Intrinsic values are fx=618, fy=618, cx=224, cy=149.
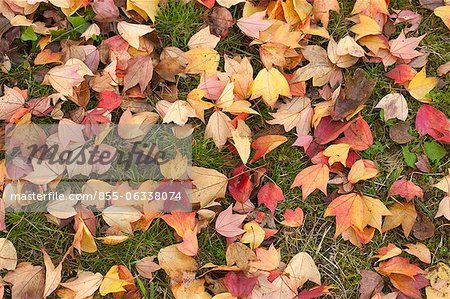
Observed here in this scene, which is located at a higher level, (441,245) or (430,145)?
(430,145)

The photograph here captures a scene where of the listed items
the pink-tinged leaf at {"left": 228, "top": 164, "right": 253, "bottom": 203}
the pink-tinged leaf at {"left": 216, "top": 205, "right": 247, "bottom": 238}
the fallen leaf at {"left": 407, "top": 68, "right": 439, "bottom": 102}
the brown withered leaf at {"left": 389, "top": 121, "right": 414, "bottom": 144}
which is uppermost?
the fallen leaf at {"left": 407, "top": 68, "right": 439, "bottom": 102}

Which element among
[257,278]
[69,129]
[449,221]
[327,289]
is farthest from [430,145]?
[69,129]

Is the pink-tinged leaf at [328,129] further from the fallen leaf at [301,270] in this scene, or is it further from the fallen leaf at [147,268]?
the fallen leaf at [147,268]

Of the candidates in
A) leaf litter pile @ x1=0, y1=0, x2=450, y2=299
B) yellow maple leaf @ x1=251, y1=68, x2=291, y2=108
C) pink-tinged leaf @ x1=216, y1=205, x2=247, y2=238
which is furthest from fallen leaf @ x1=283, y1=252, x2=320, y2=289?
yellow maple leaf @ x1=251, y1=68, x2=291, y2=108

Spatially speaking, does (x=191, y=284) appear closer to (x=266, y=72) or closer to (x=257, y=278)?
(x=257, y=278)

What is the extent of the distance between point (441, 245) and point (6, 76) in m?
1.71

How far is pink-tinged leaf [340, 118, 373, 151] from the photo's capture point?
7.42 ft

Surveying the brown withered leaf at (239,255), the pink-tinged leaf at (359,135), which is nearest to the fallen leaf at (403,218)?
the pink-tinged leaf at (359,135)

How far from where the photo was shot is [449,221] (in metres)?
2.26

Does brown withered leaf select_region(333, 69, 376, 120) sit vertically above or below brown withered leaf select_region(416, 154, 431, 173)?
above

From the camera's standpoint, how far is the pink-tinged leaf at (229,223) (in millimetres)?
2176

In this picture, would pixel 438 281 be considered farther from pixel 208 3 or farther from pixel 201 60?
pixel 208 3

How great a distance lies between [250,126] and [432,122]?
0.68 metres

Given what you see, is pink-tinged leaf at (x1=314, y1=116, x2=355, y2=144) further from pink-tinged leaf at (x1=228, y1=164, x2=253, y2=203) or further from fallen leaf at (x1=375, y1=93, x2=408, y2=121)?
pink-tinged leaf at (x1=228, y1=164, x2=253, y2=203)
